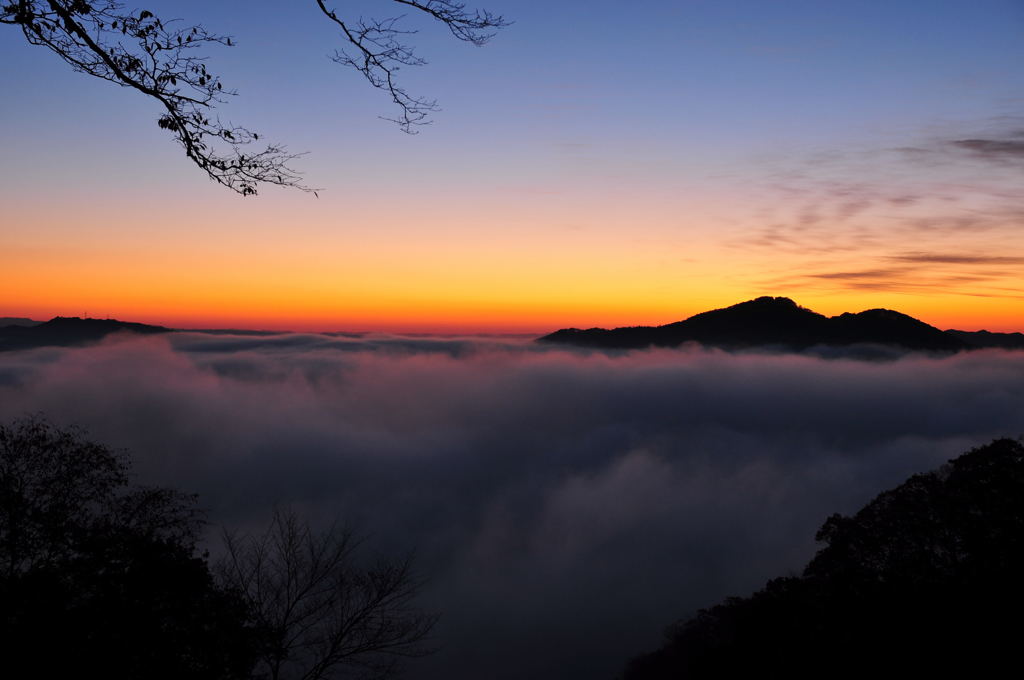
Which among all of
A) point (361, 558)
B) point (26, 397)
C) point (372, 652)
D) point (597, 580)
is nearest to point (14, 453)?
point (372, 652)

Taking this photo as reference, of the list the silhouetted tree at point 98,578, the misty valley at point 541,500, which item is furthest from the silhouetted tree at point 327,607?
the misty valley at point 541,500

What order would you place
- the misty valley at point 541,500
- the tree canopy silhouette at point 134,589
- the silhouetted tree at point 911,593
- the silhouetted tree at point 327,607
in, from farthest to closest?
the misty valley at point 541,500 → the silhouetted tree at point 911,593 → the silhouetted tree at point 327,607 → the tree canopy silhouette at point 134,589

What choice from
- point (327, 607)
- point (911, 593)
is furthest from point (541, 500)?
point (327, 607)

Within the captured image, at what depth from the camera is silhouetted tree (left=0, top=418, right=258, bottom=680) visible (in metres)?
8.75

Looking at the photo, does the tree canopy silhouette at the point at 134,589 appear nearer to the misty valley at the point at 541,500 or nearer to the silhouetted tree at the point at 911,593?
the silhouetted tree at the point at 911,593

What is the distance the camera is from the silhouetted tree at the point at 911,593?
1463 cm

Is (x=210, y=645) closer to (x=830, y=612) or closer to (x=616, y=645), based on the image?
(x=830, y=612)

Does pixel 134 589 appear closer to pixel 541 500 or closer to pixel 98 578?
pixel 98 578

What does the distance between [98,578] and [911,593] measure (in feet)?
65.0

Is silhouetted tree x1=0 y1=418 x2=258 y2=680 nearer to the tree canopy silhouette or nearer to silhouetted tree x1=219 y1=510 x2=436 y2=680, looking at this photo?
the tree canopy silhouette

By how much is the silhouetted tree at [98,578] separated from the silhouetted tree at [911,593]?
14.9 meters

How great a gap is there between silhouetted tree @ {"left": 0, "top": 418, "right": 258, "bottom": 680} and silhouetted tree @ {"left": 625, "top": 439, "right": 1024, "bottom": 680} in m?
14.9

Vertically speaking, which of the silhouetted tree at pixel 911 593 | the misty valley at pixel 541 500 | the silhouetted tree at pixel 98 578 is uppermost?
the silhouetted tree at pixel 98 578

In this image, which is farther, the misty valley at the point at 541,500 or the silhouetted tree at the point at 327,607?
the misty valley at the point at 541,500
